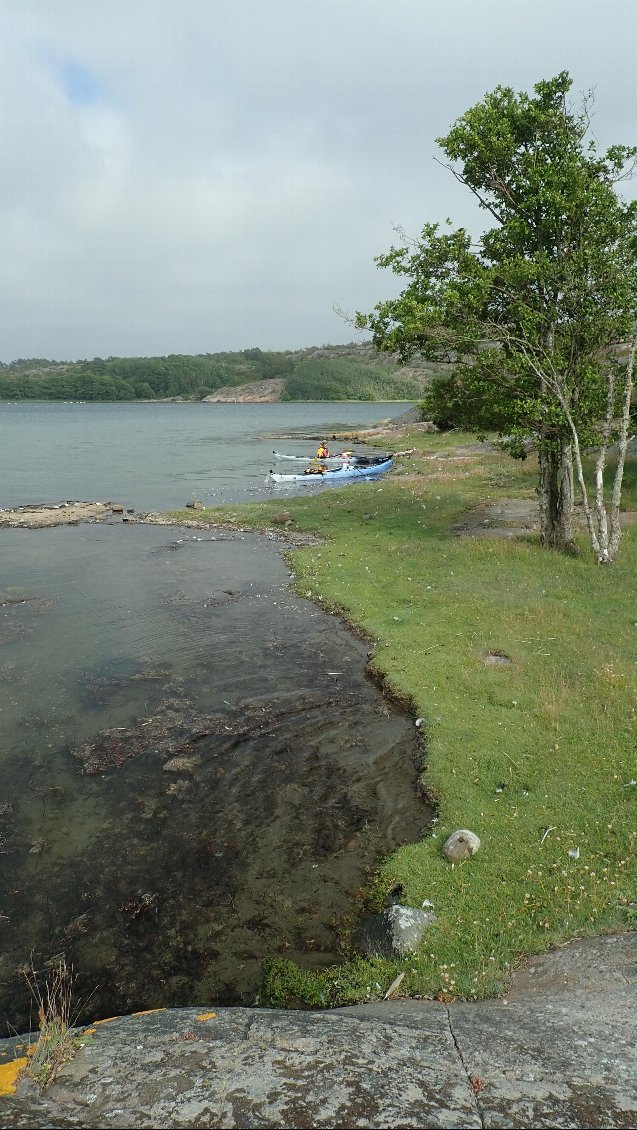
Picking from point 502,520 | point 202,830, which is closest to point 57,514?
point 502,520

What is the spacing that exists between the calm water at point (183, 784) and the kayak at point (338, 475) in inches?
1204

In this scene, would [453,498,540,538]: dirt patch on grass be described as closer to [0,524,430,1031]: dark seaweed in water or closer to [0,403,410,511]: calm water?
[0,524,430,1031]: dark seaweed in water

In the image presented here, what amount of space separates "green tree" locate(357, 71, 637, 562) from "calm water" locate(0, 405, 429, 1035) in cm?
1114

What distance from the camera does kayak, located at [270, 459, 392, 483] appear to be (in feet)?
180

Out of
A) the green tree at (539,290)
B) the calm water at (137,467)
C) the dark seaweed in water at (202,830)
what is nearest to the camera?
the dark seaweed in water at (202,830)

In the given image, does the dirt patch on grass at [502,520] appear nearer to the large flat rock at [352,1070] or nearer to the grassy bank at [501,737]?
the grassy bank at [501,737]

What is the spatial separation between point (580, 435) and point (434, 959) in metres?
20.1

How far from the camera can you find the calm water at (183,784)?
29.3ft

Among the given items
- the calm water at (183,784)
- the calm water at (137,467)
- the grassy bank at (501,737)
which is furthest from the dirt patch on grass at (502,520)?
the calm water at (137,467)

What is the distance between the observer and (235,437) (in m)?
115

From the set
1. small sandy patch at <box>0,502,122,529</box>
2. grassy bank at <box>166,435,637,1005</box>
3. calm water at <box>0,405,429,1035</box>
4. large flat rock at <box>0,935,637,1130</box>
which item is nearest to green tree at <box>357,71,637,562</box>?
grassy bank at <box>166,435,637,1005</box>

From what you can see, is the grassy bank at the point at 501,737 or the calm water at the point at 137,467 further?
the calm water at the point at 137,467

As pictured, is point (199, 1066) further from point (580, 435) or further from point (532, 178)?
point (532, 178)

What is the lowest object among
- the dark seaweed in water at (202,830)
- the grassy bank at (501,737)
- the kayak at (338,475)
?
the dark seaweed in water at (202,830)
